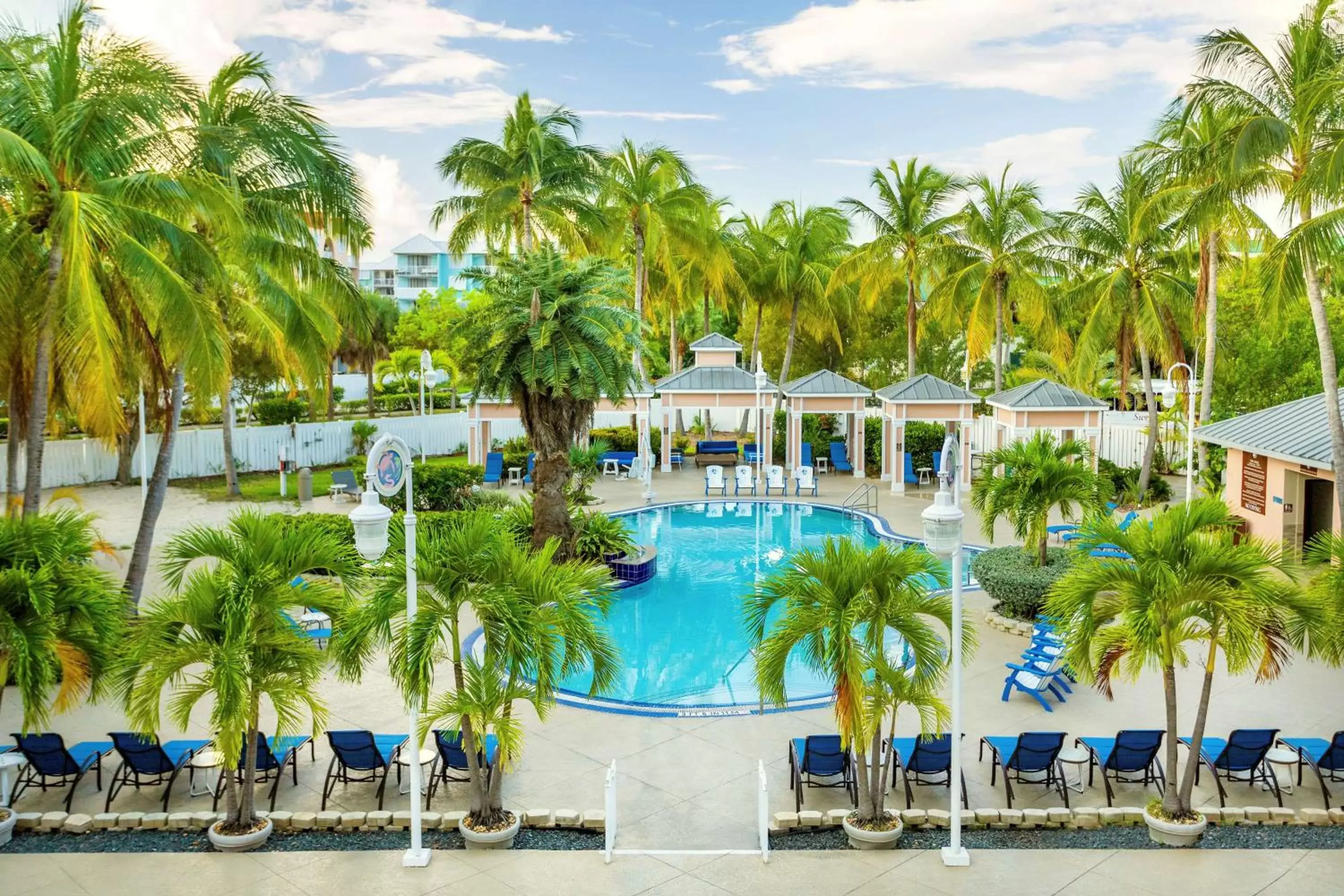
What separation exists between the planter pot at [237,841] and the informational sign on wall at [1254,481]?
1791 centimetres

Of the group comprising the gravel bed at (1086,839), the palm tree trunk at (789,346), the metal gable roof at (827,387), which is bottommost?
the gravel bed at (1086,839)

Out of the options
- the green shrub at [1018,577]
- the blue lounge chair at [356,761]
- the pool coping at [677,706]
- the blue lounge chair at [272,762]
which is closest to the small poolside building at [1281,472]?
the green shrub at [1018,577]

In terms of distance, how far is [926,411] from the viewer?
92.7 ft

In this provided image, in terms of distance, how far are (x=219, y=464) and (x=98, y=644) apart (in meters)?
23.0

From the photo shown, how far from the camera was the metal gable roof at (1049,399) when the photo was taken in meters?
26.2

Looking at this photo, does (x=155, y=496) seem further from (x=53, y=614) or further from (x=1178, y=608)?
(x=1178, y=608)

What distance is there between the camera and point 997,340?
3033 centimetres

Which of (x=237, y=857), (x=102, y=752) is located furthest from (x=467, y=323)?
(x=237, y=857)

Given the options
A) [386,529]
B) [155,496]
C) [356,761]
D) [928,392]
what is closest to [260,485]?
[155,496]

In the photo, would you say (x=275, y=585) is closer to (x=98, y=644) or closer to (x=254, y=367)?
(x=98, y=644)

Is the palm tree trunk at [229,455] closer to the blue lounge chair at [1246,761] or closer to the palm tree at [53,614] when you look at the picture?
the palm tree at [53,614]

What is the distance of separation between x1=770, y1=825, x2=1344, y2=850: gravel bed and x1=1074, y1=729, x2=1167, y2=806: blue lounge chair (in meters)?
0.61

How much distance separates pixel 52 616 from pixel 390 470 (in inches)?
151

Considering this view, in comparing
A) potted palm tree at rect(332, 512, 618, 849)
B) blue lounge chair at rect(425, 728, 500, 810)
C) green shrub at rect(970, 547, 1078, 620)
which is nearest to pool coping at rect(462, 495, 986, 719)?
blue lounge chair at rect(425, 728, 500, 810)
